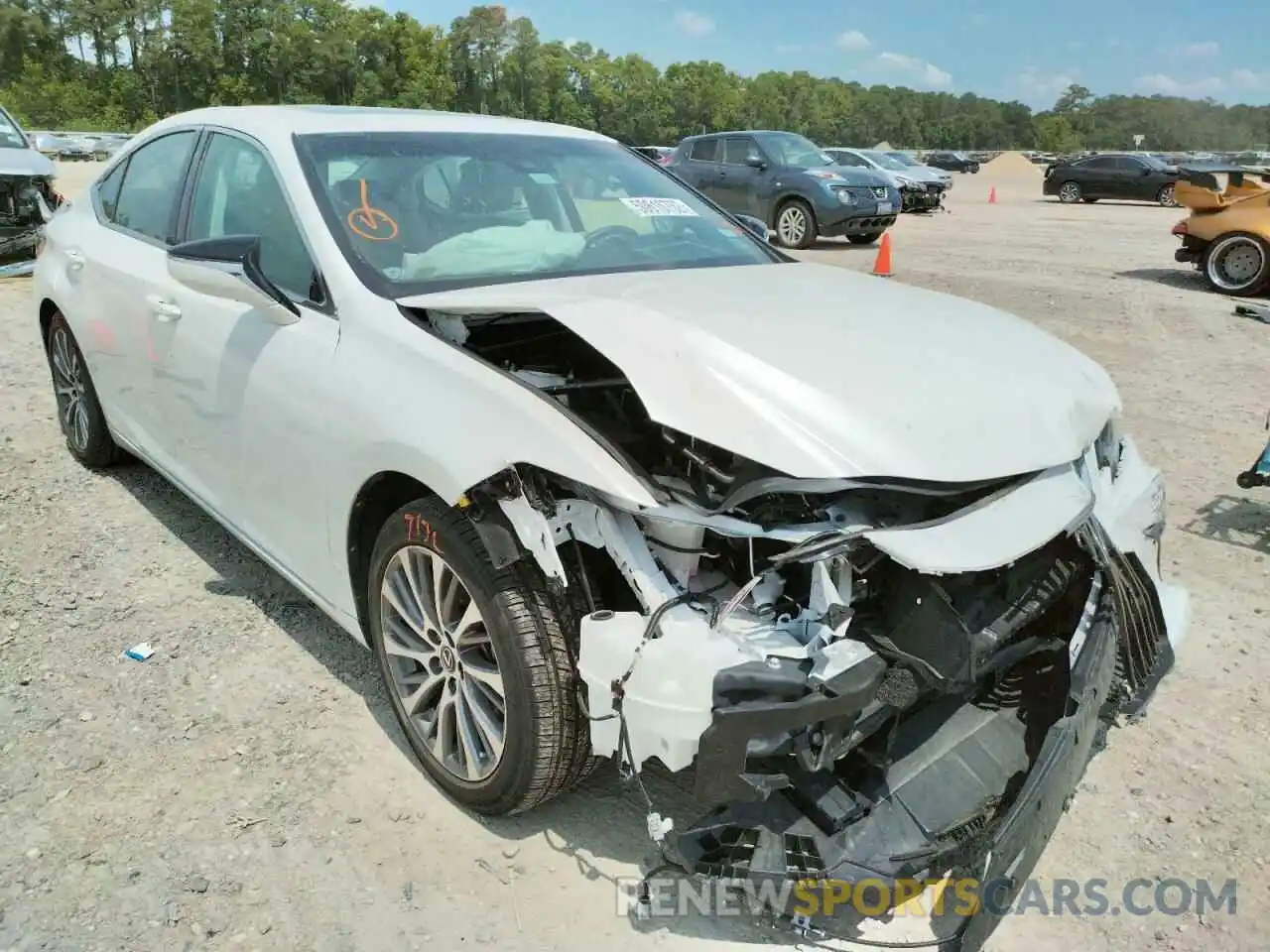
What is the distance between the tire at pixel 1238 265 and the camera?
10711mm

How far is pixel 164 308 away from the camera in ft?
11.5

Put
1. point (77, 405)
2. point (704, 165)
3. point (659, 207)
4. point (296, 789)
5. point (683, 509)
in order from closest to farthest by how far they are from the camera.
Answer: point (683, 509), point (296, 789), point (659, 207), point (77, 405), point (704, 165)

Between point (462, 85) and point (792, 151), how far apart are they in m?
105

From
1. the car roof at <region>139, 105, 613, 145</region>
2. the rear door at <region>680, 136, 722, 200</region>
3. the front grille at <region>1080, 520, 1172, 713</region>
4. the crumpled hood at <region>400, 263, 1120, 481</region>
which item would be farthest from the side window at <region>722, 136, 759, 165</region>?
the front grille at <region>1080, 520, 1172, 713</region>

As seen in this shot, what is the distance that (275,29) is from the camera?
287 feet

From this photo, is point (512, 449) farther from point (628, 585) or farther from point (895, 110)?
point (895, 110)

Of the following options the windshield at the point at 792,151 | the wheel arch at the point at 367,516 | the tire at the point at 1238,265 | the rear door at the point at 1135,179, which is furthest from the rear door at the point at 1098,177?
the wheel arch at the point at 367,516

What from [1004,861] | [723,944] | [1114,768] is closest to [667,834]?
[723,944]

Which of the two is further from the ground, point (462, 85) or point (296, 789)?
point (462, 85)

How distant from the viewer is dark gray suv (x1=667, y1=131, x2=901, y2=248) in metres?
14.7

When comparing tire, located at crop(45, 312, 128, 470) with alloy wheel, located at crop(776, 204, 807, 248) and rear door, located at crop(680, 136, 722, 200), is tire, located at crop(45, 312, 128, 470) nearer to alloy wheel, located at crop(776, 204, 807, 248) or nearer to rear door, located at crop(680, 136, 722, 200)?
alloy wheel, located at crop(776, 204, 807, 248)

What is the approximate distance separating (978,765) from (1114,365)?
6.13m

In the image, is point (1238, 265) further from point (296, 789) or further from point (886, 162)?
point (886, 162)

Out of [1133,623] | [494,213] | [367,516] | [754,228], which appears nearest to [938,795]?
[1133,623]
